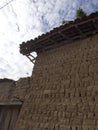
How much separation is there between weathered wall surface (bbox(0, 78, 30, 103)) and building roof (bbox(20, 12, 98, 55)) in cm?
135

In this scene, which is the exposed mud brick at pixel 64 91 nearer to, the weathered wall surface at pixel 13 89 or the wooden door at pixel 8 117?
the weathered wall surface at pixel 13 89

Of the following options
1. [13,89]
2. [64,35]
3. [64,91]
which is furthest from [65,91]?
[13,89]

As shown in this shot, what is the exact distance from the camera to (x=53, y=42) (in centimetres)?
809

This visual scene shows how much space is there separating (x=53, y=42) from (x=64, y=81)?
6.27 ft

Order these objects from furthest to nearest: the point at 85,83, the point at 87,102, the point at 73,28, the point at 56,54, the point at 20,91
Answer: the point at 20,91
the point at 56,54
the point at 73,28
the point at 85,83
the point at 87,102

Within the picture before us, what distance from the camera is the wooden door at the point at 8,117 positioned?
8.30 meters

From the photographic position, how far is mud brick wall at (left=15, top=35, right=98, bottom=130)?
5.83 metres

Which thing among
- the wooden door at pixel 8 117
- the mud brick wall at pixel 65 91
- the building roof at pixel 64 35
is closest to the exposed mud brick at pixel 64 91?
the mud brick wall at pixel 65 91

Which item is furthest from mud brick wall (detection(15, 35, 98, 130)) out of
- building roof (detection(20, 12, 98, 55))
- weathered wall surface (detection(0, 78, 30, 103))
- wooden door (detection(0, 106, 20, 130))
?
wooden door (detection(0, 106, 20, 130))

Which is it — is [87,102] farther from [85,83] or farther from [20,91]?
[20,91]

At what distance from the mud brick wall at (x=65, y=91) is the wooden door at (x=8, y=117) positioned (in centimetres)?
91

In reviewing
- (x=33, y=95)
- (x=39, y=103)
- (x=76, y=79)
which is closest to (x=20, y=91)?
(x=33, y=95)

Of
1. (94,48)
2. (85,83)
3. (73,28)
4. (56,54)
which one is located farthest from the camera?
(56,54)

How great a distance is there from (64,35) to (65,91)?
84.5 inches
